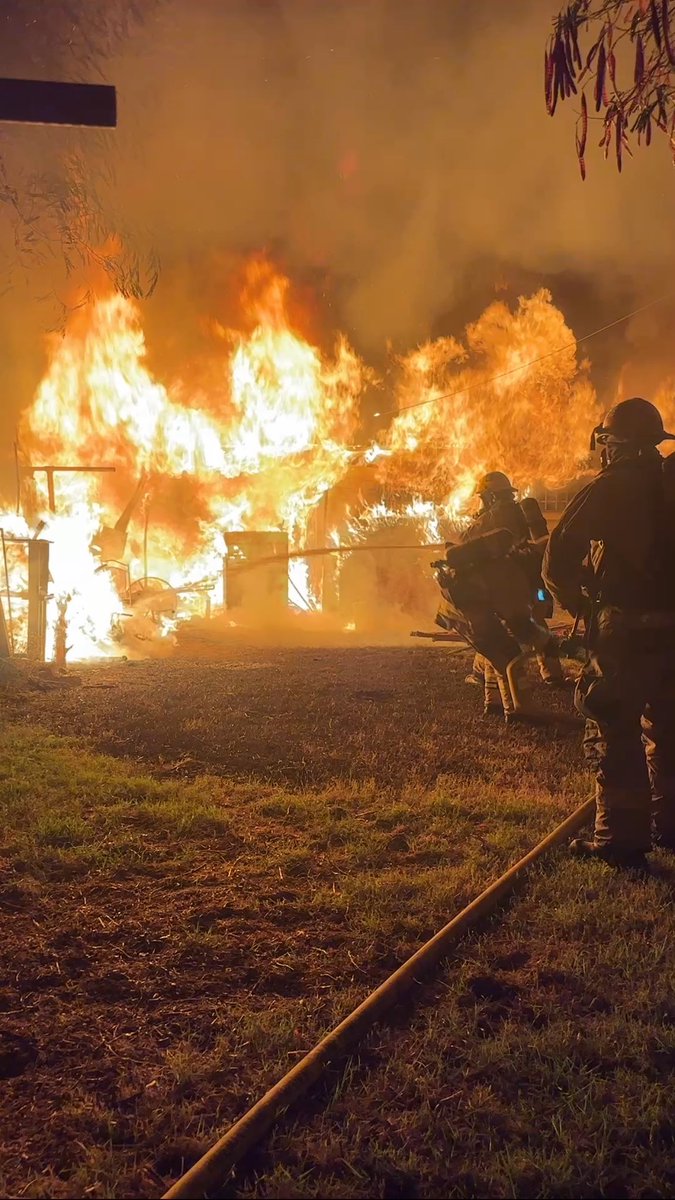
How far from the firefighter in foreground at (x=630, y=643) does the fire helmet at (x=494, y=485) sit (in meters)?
3.82

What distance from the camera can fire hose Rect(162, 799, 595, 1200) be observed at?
1956mm

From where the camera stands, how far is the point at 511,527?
823 cm

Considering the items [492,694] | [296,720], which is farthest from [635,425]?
[296,720]

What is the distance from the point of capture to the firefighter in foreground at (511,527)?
7.95 meters

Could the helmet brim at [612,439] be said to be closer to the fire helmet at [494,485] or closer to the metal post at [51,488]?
the fire helmet at [494,485]

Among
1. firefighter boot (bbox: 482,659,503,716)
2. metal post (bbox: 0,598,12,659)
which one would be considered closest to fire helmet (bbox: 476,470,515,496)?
firefighter boot (bbox: 482,659,503,716)

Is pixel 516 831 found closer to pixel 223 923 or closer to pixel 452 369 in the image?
pixel 223 923

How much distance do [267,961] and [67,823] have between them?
2.21 metres

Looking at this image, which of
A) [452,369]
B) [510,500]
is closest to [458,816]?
[510,500]

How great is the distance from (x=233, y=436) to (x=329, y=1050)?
71.4 feet

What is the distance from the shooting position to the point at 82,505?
21281mm

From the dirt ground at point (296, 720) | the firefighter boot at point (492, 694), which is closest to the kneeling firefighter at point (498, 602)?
the firefighter boot at point (492, 694)

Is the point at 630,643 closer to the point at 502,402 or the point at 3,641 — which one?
the point at 3,641

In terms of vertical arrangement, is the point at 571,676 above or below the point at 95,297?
below
